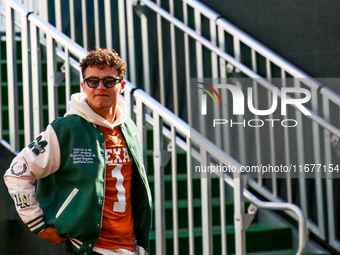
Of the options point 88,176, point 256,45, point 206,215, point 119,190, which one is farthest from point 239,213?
point 256,45

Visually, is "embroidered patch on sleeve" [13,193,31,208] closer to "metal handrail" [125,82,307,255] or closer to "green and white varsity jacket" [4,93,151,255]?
"green and white varsity jacket" [4,93,151,255]

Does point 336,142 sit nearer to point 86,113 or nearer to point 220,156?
point 220,156

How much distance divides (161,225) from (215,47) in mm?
1763

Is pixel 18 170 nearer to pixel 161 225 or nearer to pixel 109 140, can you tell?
pixel 109 140

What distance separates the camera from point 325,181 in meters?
3.50

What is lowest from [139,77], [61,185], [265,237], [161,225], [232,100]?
[265,237]

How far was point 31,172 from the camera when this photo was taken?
1.75 metres

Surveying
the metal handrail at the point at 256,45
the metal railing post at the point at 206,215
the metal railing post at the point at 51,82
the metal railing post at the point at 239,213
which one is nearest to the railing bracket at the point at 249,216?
the metal railing post at the point at 239,213

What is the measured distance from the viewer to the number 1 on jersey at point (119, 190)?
184 cm

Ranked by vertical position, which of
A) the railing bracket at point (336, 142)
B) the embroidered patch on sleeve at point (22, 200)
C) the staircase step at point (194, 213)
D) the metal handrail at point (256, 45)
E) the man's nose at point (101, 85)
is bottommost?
the staircase step at point (194, 213)

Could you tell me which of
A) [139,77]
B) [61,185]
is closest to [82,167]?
[61,185]

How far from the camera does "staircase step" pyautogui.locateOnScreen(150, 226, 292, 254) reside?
Result: 295cm

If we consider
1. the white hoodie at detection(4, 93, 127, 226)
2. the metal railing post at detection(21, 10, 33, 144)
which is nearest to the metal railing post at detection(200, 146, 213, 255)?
the white hoodie at detection(4, 93, 127, 226)

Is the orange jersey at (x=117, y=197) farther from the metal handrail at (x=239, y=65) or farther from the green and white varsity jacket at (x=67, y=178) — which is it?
the metal handrail at (x=239, y=65)
